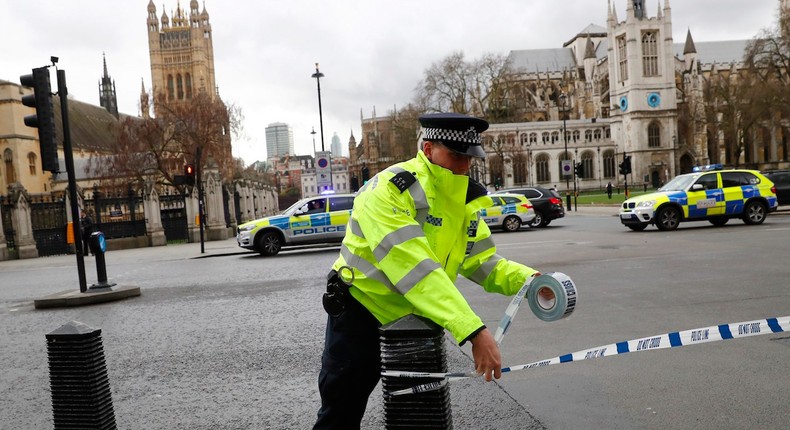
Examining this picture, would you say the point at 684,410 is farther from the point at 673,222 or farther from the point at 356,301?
the point at 673,222

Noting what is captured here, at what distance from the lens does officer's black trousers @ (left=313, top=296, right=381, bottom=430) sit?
260cm

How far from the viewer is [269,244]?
61.4 ft

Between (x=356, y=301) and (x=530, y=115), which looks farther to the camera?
(x=530, y=115)

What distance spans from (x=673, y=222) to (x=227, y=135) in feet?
105

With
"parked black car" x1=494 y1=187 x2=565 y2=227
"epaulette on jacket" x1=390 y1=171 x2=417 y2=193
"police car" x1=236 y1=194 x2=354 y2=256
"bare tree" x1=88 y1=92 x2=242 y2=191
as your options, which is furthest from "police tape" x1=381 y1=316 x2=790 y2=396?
"bare tree" x1=88 y1=92 x2=242 y2=191

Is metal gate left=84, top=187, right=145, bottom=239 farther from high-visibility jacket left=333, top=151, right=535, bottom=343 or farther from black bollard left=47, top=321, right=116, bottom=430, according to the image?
high-visibility jacket left=333, top=151, right=535, bottom=343

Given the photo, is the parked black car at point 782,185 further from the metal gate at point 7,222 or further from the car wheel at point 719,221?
the metal gate at point 7,222

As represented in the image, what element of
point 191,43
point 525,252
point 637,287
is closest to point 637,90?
point 191,43

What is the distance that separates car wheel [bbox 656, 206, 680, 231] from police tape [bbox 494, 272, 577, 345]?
17.5 metres

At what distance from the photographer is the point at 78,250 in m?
10.8

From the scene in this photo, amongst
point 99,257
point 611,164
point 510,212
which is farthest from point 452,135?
point 611,164

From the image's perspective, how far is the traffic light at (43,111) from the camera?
1029cm

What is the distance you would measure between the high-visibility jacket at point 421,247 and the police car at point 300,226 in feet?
52.0

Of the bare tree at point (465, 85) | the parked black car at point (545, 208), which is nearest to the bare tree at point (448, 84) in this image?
the bare tree at point (465, 85)
